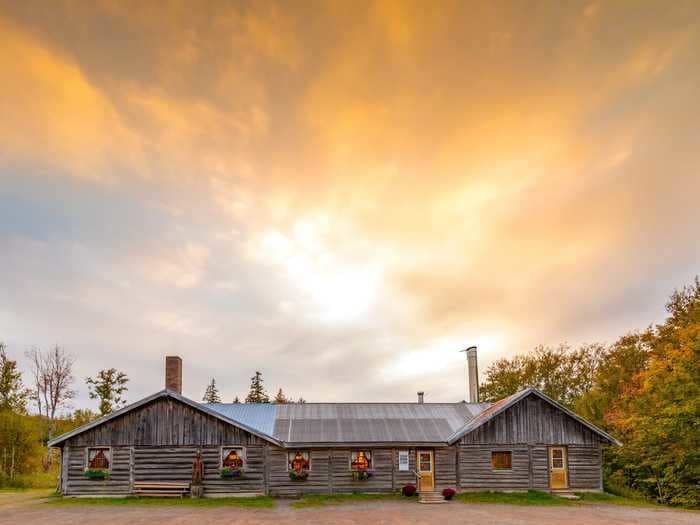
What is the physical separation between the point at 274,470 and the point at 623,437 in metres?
19.8

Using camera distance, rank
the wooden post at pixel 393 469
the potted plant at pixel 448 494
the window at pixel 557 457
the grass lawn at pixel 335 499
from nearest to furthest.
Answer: the grass lawn at pixel 335 499 → the potted plant at pixel 448 494 → the wooden post at pixel 393 469 → the window at pixel 557 457

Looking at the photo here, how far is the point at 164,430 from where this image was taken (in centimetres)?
2794

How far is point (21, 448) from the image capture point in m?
38.1

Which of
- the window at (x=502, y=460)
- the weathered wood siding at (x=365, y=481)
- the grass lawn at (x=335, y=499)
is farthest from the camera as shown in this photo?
the window at (x=502, y=460)

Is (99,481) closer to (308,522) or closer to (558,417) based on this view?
(308,522)

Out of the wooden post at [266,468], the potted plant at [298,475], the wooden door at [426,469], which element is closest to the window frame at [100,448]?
the wooden post at [266,468]

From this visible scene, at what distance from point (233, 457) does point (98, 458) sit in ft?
20.4

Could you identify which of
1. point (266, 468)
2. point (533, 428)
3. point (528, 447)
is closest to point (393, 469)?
point (266, 468)

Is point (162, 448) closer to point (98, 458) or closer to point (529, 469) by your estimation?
point (98, 458)

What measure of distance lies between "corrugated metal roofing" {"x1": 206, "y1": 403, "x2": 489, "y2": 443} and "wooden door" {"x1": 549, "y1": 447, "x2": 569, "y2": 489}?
4659 millimetres

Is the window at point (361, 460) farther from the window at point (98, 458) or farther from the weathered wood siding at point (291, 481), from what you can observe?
the window at point (98, 458)

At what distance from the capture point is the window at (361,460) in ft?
94.3

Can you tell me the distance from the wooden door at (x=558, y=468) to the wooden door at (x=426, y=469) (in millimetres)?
5805

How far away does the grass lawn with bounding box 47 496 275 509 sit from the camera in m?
24.6
